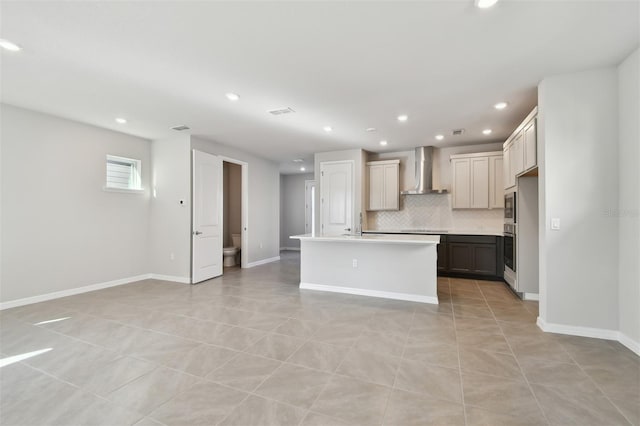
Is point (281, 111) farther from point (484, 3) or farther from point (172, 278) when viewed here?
point (172, 278)

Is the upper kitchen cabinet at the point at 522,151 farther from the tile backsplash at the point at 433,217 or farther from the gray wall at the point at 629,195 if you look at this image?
the tile backsplash at the point at 433,217

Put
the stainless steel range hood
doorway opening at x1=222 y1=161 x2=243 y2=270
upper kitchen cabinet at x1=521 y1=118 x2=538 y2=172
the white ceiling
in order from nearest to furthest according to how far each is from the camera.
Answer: the white ceiling
upper kitchen cabinet at x1=521 y1=118 x2=538 y2=172
the stainless steel range hood
doorway opening at x1=222 y1=161 x2=243 y2=270

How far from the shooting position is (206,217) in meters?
5.60

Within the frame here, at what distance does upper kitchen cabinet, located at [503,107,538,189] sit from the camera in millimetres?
3401

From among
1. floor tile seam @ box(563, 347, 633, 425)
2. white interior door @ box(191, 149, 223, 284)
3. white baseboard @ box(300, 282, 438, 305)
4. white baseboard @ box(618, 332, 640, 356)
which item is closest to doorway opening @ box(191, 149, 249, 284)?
white interior door @ box(191, 149, 223, 284)

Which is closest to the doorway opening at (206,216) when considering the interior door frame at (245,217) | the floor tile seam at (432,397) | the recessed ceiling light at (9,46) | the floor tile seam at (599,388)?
the interior door frame at (245,217)

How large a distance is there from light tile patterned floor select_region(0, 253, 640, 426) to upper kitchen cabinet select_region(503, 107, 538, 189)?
6.15ft

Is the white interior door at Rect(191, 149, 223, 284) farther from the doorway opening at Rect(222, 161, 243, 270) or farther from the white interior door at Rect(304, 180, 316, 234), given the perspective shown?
the white interior door at Rect(304, 180, 316, 234)

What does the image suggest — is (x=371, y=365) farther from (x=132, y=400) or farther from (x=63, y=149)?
(x=63, y=149)

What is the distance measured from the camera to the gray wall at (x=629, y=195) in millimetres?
2572

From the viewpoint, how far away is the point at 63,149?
4.44m

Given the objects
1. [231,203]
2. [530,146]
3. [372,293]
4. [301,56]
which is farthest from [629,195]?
[231,203]

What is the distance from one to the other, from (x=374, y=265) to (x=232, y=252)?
3980 millimetres

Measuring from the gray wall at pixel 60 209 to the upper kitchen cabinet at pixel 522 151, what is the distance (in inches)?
253
